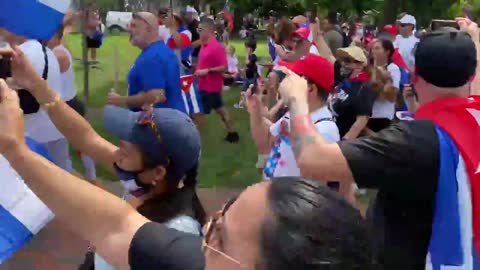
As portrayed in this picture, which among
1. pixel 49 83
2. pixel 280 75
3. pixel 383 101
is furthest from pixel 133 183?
pixel 383 101

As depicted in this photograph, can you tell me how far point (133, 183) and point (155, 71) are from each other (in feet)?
13.1

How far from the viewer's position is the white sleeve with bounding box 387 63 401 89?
8.67 m

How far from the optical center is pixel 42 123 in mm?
6156

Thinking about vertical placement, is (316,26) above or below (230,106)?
above

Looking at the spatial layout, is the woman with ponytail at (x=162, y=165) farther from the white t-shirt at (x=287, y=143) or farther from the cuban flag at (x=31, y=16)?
the white t-shirt at (x=287, y=143)

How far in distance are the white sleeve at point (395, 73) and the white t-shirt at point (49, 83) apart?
3772mm

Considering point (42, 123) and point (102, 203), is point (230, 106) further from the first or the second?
point (102, 203)

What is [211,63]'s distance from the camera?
11.3 m

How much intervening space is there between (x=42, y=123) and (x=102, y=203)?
162 inches

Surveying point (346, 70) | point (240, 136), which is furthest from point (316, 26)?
point (240, 136)

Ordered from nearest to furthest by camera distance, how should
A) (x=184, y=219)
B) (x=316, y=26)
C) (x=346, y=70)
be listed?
(x=184, y=219) → (x=346, y=70) → (x=316, y=26)

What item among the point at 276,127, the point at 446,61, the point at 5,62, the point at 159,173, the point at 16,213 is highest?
the point at 446,61

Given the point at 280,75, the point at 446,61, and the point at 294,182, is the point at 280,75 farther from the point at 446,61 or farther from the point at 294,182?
the point at 294,182

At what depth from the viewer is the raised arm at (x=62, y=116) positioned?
10.3 feet
